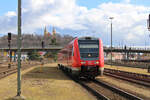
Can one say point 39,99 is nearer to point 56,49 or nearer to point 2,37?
point 56,49

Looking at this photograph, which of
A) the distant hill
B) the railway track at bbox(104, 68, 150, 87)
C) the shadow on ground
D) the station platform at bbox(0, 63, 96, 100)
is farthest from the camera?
the distant hill

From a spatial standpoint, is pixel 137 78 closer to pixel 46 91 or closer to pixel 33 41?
pixel 46 91

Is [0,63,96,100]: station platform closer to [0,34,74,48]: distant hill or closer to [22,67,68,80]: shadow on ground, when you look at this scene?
[22,67,68,80]: shadow on ground

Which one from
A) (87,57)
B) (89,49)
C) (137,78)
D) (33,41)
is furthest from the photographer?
(33,41)

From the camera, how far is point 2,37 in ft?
562

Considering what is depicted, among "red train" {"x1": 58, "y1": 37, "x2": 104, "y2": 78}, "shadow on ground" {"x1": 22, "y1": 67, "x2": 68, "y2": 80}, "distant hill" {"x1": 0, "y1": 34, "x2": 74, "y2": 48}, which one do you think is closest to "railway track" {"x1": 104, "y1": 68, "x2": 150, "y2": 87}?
"red train" {"x1": 58, "y1": 37, "x2": 104, "y2": 78}

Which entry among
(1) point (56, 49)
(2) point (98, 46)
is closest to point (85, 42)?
(2) point (98, 46)

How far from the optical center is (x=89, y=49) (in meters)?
16.4

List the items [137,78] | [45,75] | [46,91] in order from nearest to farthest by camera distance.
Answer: [46,91] → [137,78] → [45,75]

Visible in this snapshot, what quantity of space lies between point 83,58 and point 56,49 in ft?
291

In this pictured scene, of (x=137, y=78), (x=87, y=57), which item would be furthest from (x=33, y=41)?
(x=87, y=57)

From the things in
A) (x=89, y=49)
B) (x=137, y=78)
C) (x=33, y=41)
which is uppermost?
(x=33, y=41)

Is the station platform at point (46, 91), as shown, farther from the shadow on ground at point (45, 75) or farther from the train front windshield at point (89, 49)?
the shadow on ground at point (45, 75)

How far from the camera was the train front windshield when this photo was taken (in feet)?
52.6
